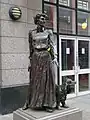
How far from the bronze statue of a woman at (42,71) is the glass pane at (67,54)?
3761 millimetres

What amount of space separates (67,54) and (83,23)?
1.62m

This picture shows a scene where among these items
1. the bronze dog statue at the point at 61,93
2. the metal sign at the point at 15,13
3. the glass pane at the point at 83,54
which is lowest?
the bronze dog statue at the point at 61,93

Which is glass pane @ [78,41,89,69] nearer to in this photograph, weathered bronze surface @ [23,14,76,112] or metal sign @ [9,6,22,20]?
metal sign @ [9,6,22,20]

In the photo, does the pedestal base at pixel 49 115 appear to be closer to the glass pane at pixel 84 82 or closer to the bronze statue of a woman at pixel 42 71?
the bronze statue of a woman at pixel 42 71

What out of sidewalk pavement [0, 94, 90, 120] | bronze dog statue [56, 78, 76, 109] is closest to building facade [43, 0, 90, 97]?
sidewalk pavement [0, 94, 90, 120]

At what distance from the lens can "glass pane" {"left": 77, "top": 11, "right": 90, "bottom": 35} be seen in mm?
8523

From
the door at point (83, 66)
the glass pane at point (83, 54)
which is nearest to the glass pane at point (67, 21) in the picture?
the door at point (83, 66)

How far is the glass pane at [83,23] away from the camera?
8523 millimetres

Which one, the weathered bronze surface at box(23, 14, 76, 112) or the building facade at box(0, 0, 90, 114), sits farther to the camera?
the building facade at box(0, 0, 90, 114)

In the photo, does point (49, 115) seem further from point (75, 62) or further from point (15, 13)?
point (75, 62)

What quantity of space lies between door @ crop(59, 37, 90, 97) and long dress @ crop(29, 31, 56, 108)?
3559mm

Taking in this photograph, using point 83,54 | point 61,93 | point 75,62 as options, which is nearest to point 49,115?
point 61,93

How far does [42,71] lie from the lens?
4.05 meters

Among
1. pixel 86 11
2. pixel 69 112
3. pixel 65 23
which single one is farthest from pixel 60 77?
pixel 69 112
